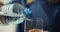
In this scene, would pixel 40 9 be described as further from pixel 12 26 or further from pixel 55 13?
pixel 12 26

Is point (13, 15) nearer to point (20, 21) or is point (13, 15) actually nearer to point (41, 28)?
point (20, 21)

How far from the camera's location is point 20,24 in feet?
1.84

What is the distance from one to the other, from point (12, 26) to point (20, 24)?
1.9 inches

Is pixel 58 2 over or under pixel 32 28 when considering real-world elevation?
over

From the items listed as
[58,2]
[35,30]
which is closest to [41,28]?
[35,30]

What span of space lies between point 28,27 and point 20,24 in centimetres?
5

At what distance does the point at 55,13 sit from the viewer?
49cm

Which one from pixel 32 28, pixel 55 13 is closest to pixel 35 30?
pixel 32 28

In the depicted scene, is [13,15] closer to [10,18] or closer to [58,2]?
[10,18]

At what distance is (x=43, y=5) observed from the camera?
509mm

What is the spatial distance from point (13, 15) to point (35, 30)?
0.14 meters

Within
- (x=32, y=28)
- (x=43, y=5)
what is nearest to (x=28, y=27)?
(x=32, y=28)

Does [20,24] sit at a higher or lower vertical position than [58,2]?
lower

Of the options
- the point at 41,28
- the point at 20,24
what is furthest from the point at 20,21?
the point at 41,28
